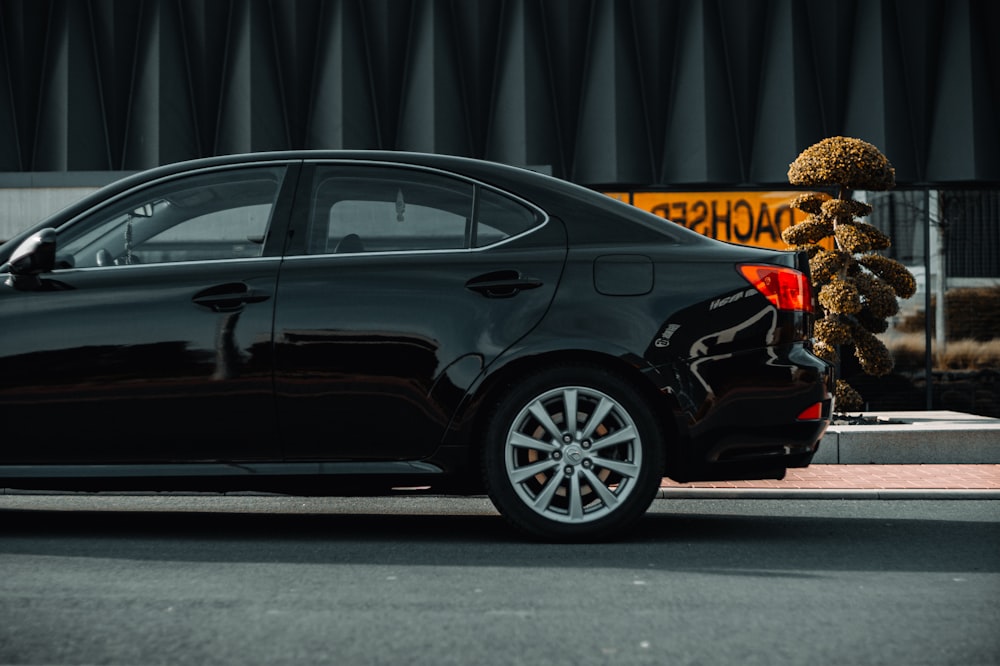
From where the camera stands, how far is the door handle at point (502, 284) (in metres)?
5.38

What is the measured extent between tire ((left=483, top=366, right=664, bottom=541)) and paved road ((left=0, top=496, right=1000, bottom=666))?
0.18 metres

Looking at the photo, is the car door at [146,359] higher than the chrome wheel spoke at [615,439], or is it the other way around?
the car door at [146,359]

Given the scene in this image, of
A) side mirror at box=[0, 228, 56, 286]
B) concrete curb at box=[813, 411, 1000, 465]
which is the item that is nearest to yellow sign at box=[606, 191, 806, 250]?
concrete curb at box=[813, 411, 1000, 465]

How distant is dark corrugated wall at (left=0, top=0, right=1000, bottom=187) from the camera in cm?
1697

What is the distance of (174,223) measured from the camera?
5.69 m

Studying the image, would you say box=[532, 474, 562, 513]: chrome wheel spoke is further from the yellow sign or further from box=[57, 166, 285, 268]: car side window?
the yellow sign

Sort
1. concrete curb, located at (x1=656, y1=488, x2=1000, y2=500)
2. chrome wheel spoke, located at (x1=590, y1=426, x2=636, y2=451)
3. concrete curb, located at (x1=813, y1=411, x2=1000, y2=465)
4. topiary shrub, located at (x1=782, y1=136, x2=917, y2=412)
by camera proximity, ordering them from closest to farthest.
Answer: chrome wheel spoke, located at (x1=590, y1=426, x2=636, y2=451)
concrete curb, located at (x1=656, y1=488, x2=1000, y2=500)
concrete curb, located at (x1=813, y1=411, x2=1000, y2=465)
topiary shrub, located at (x1=782, y1=136, x2=917, y2=412)

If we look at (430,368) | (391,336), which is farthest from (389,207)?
(430,368)

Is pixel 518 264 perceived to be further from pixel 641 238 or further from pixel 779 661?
pixel 779 661

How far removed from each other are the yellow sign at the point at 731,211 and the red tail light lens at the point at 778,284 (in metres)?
11.3

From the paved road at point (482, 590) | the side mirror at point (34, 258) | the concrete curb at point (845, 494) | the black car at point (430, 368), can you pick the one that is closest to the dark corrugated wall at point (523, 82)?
the concrete curb at point (845, 494)

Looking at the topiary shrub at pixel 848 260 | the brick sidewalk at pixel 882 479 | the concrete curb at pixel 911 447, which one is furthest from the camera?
the topiary shrub at pixel 848 260

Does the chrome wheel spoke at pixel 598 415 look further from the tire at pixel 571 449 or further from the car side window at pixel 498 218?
the car side window at pixel 498 218

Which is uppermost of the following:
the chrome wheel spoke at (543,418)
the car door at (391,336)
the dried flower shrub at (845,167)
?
the dried flower shrub at (845,167)
